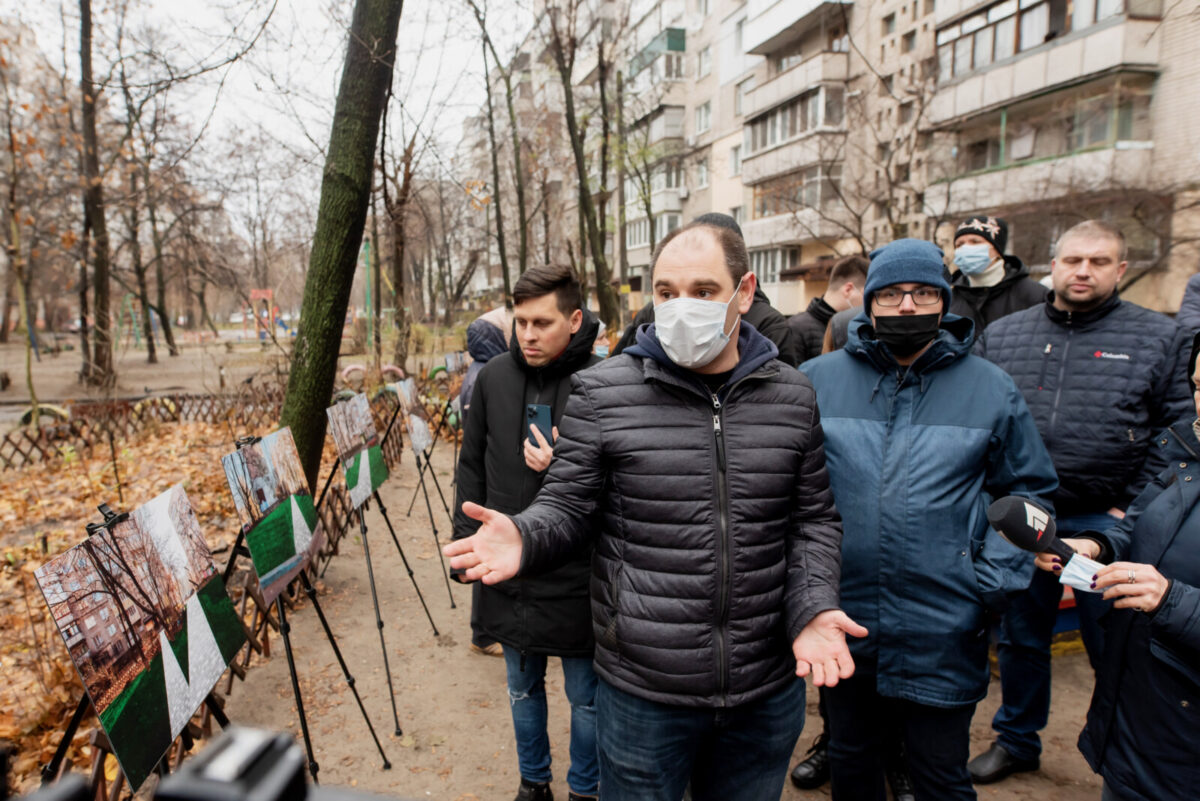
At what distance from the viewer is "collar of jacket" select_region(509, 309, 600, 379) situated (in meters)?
2.94

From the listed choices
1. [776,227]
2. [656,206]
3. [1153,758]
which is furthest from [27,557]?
[656,206]

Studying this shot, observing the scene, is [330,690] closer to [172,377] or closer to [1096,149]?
[1096,149]

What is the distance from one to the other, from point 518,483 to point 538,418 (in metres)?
0.27

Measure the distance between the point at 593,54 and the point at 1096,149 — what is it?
11803mm

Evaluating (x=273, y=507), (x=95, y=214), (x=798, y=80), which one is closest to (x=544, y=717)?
(x=273, y=507)

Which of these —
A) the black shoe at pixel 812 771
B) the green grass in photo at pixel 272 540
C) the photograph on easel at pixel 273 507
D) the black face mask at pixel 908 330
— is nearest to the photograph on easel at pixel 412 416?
the photograph on easel at pixel 273 507

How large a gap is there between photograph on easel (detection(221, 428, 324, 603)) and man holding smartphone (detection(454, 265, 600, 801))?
81 cm

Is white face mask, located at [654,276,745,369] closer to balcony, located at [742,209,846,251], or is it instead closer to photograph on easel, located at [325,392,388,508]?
photograph on easel, located at [325,392,388,508]

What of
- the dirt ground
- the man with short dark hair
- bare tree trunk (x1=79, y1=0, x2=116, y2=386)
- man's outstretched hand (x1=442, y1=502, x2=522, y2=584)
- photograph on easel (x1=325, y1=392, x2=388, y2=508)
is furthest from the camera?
bare tree trunk (x1=79, y1=0, x2=116, y2=386)

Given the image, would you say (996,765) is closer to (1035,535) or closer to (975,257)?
(1035,535)

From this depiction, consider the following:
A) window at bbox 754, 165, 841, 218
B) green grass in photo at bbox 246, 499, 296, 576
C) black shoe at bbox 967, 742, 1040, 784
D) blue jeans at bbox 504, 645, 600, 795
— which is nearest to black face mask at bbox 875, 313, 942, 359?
blue jeans at bbox 504, 645, 600, 795

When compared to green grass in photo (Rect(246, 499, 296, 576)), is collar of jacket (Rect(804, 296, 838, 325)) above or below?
above

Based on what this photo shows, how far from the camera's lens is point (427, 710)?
4.00 meters

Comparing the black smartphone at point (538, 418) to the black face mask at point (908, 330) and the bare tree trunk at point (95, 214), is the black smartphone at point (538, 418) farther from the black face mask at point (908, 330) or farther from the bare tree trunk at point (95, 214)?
the bare tree trunk at point (95, 214)
